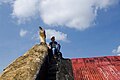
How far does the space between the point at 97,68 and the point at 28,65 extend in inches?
149

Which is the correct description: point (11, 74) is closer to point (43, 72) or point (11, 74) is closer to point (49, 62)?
point (43, 72)

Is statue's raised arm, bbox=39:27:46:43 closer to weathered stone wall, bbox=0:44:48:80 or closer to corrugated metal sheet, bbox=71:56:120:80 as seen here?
weathered stone wall, bbox=0:44:48:80

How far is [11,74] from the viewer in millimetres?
10727

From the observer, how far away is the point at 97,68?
47.2ft

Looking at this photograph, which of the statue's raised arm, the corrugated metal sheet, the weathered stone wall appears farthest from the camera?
the statue's raised arm

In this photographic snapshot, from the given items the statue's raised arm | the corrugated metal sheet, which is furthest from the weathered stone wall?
the corrugated metal sheet

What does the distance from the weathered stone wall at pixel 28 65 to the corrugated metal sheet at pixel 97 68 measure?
160cm

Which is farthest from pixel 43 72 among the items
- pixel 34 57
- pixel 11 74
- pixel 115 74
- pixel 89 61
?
pixel 89 61

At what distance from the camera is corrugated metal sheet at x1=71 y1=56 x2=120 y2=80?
1305 cm

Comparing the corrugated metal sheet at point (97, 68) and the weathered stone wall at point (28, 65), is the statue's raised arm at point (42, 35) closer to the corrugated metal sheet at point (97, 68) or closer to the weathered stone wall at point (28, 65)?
the weathered stone wall at point (28, 65)

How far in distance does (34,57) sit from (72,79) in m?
1.70

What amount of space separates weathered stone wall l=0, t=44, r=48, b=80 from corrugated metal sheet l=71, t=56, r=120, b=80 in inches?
63.1

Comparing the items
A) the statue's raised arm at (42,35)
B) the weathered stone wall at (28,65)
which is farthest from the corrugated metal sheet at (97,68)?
the statue's raised arm at (42,35)

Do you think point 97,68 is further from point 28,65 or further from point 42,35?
point 28,65
